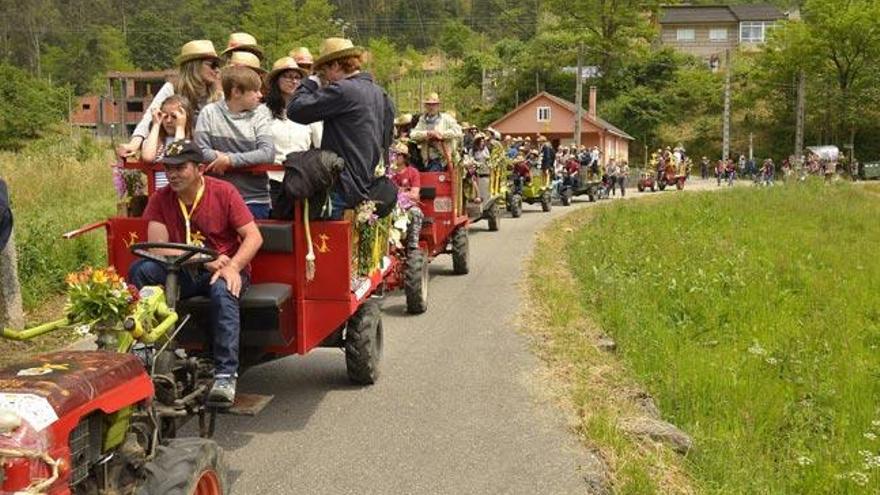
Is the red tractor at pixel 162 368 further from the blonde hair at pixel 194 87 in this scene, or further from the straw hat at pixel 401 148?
the straw hat at pixel 401 148

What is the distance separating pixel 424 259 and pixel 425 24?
110202mm

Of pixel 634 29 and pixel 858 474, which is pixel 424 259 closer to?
pixel 858 474

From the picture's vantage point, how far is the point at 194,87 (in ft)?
23.7

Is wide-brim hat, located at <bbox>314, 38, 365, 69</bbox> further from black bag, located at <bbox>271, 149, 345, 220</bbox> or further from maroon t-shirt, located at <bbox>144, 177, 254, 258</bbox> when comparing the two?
maroon t-shirt, located at <bbox>144, 177, 254, 258</bbox>

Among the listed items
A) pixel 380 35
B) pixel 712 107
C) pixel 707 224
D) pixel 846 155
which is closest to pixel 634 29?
pixel 712 107

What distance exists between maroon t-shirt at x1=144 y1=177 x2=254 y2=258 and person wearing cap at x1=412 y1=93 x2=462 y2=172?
7265 millimetres

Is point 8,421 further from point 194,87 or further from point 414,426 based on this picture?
point 194,87

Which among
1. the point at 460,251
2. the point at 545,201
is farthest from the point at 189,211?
the point at 545,201

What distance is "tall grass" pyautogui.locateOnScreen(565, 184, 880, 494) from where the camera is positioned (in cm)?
670

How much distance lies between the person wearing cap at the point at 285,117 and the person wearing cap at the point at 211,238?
1027 millimetres

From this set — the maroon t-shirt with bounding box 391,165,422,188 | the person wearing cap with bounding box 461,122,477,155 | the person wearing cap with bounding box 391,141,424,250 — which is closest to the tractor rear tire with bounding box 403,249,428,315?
the person wearing cap with bounding box 391,141,424,250

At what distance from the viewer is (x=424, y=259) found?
10328mm

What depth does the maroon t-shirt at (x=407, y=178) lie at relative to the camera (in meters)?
12.0

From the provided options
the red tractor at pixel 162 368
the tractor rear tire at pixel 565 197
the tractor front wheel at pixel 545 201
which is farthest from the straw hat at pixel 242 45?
the tractor rear tire at pixel 565 197
